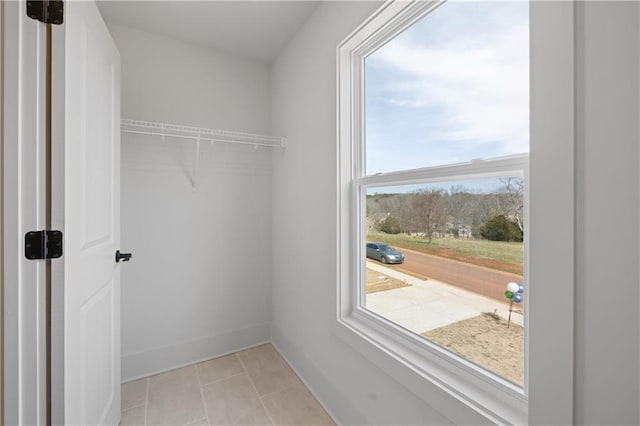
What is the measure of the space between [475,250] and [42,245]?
57.9 inches

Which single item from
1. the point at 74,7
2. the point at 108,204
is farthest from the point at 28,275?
the point at 74,7

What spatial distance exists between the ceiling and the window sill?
6.26ft

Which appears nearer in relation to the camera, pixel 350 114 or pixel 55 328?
pixel 55 328

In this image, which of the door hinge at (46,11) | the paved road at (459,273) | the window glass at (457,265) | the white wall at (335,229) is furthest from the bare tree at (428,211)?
the door hinge at (46,11)

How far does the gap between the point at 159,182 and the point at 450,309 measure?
79.3 inches

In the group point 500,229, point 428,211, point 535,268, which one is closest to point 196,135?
point 428,211

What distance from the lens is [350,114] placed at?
151 cm

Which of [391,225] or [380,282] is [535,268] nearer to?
[391,225]

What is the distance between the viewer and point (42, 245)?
0.87 m

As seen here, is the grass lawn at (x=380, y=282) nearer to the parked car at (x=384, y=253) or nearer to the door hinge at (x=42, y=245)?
the parked car at (x=384, y=253)

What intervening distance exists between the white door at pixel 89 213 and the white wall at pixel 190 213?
0.50 m

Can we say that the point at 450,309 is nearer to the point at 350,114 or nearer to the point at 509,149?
the point at 509,149

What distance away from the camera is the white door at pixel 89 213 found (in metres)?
0.94

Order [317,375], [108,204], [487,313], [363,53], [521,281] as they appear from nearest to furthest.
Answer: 1. [521,281]
2. [487,313]
3. [108,204]
4. [363,53]
5. [317,375]
